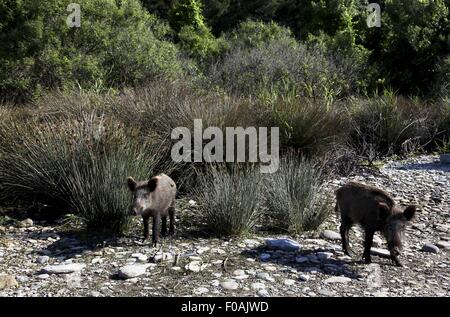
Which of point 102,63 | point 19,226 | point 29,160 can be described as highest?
point 102,63

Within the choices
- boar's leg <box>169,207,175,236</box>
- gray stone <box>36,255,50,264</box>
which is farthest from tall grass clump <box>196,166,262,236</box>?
gray stone <box>36,255,50,264</box>

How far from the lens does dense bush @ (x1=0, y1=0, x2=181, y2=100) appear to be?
13.5 metres

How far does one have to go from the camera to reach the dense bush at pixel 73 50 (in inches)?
531

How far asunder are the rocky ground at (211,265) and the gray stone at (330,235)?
13 mm

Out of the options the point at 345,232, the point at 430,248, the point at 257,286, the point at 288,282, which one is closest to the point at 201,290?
the point at 257,286

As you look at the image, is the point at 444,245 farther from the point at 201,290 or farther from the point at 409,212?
the point at 201,290

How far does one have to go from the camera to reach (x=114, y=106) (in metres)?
9.41

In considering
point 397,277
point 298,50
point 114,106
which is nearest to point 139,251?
point 397,277

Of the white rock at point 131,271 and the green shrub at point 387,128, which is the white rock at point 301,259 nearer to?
the white rock at point 131,271

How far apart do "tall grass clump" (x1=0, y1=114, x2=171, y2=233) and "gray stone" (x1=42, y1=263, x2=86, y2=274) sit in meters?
1.16

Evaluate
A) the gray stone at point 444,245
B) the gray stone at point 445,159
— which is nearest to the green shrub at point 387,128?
the gray stone at point 445,159

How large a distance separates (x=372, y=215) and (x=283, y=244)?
968 mm

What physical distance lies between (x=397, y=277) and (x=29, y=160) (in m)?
4.82
